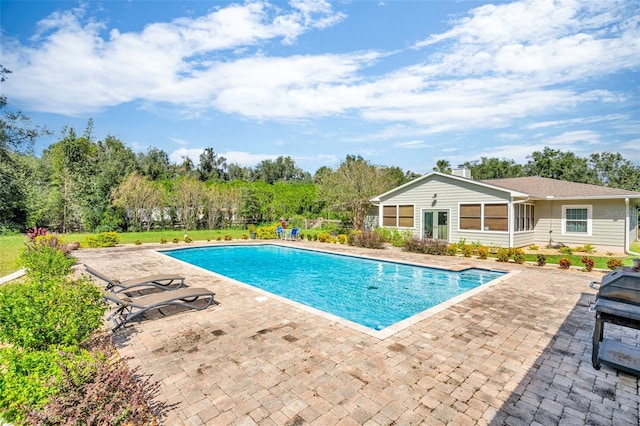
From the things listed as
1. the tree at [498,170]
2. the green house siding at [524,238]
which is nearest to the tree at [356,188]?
the green house siding at [524,238]

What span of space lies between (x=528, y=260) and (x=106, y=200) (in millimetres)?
26674

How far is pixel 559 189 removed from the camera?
16422 millimetres

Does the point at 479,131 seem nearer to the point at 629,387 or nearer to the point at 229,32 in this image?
the point at 229,32

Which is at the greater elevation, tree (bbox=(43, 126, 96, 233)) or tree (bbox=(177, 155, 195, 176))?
tree (bbox=(177, 155, 195, 176))

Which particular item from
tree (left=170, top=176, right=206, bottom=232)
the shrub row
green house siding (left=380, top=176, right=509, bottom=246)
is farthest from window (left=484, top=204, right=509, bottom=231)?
tree (left=170, top=176, right=206, bottom=232)

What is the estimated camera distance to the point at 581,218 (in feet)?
49.6

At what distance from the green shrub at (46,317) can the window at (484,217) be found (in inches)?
621

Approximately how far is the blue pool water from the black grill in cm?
342

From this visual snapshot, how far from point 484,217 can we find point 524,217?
7.49ft

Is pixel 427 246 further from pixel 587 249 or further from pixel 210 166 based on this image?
pixel 210 166

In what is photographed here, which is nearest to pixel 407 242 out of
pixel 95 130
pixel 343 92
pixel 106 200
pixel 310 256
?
pixel 310 256

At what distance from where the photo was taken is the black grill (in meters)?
3.58

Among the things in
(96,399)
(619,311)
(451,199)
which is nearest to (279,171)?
(451,199)

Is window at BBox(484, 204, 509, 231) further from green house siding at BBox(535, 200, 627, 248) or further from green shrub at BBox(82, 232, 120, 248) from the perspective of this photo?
green shrub at BBox(82, 232, 120, 248)
